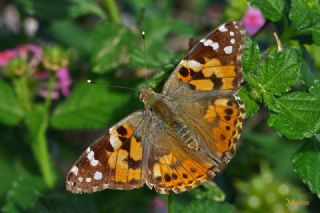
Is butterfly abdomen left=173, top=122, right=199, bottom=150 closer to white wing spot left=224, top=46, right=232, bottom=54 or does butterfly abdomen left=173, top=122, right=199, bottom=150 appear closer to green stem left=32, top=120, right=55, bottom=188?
white wing spot left=224, top=46, right=232, bottom=54

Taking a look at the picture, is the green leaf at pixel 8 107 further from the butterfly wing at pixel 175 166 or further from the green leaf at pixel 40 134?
the butterfly wing at pixel 175 166

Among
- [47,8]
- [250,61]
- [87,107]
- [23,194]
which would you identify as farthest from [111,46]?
[250,61]

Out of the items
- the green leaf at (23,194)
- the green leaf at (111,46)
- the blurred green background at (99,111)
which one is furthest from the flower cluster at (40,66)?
the green leaf at (23,194)

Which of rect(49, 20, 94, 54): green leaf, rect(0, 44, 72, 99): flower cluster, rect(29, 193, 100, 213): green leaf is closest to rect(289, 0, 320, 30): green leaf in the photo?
rect(29, 193, 100, 213): green leaf

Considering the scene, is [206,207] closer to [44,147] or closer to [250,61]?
[250,61]

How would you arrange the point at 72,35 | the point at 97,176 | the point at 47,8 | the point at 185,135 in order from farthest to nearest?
the point at 72,35
the point at 47,8
the point at 185,135
the point at 97,176
